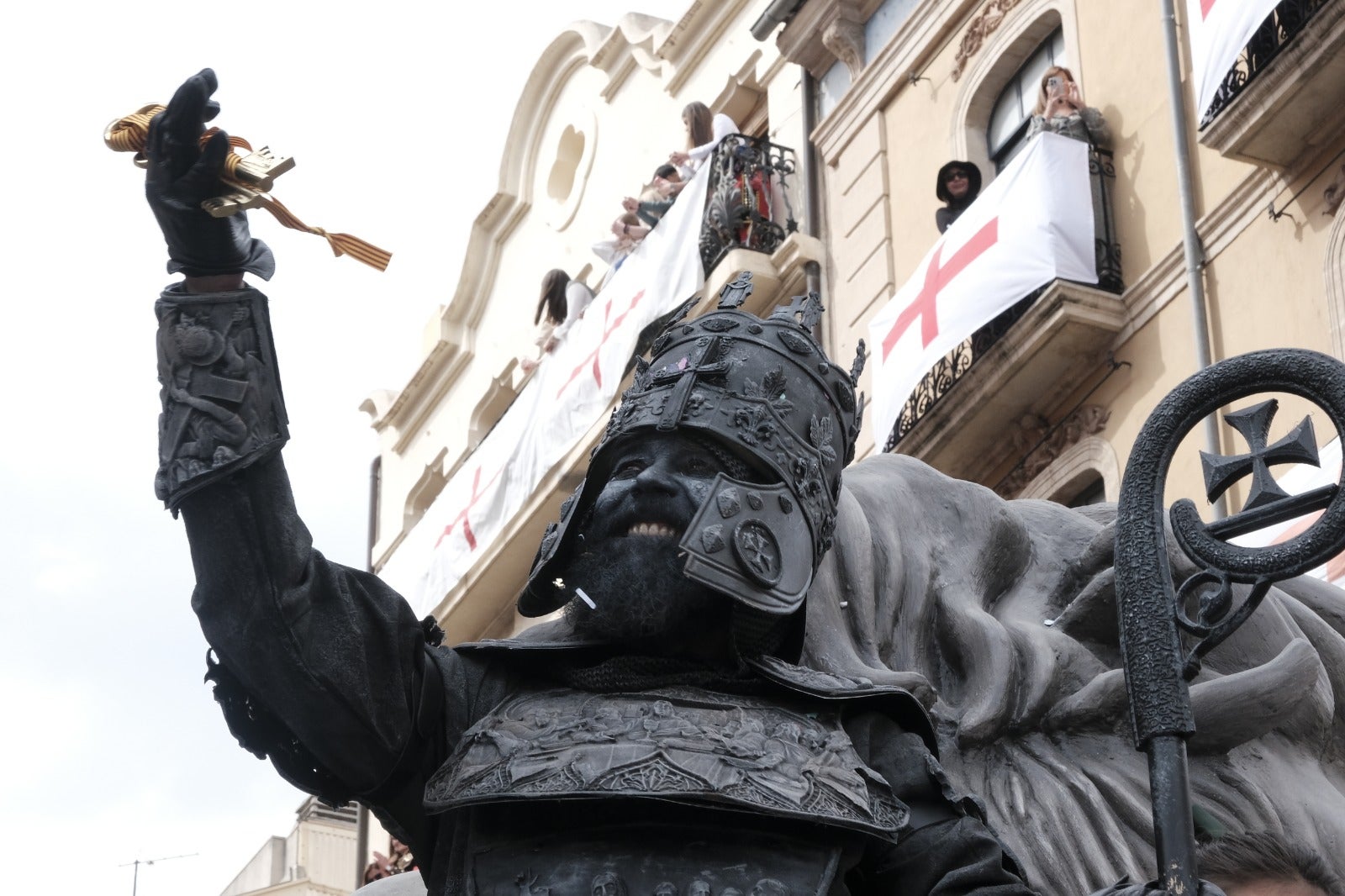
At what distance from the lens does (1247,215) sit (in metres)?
Result: 16.9

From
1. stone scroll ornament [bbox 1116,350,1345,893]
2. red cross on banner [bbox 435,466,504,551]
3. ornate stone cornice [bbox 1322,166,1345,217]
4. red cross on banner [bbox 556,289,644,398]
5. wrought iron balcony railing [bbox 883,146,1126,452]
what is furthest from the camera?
red cross on banner [bbox 435,466,504,551]

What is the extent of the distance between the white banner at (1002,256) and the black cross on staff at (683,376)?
1156cm

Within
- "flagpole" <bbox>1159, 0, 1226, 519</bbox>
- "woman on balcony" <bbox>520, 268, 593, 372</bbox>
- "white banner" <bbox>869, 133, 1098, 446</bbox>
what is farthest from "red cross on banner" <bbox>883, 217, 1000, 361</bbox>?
"woman on balcony" <bbox>520, 268, 593, 372</bbox>

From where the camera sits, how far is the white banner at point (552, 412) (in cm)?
2255

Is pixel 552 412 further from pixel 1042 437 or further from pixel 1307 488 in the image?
pixel 1307 488

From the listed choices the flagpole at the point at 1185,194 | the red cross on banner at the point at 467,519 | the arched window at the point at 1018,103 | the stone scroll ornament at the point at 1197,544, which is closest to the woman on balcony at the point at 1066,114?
the flagpole at the point at 1185,194

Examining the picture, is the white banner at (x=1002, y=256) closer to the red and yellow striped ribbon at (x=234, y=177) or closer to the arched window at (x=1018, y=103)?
the arched window at (x=1018, y=103)

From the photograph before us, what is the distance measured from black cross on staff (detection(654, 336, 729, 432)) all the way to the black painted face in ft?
0.13

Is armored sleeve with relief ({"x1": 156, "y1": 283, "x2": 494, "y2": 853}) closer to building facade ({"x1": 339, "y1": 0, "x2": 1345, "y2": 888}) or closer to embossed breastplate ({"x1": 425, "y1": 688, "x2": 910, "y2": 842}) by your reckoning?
embossed breastplate ({"x1": 425, "y1": 688, "x2": 910, "y2": 842})

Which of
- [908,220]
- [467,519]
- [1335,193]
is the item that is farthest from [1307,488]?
[467,519]

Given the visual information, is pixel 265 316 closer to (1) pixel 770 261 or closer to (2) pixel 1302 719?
(2) pixel 1302 719

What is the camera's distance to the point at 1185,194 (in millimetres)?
17453

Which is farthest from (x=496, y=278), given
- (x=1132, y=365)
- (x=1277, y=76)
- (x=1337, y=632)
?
(x=1337, y=632)

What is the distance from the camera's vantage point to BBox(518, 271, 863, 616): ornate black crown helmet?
5855mm
